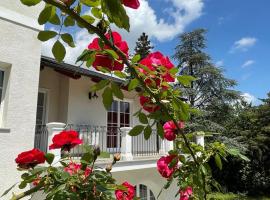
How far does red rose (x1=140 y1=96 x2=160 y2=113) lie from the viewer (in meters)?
1.32

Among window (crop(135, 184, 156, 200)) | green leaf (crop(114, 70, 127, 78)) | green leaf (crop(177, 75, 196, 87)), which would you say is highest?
green leaf (crop(114, 70, 127, 78))

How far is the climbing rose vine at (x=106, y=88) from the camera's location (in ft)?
3.14

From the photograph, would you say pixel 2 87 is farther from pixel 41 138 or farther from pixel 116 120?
pixel 116 120

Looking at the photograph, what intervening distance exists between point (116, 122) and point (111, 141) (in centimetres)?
105

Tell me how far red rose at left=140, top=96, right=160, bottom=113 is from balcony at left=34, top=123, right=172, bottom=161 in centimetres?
593

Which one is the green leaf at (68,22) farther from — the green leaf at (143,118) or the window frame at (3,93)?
the window frame at (3,93)

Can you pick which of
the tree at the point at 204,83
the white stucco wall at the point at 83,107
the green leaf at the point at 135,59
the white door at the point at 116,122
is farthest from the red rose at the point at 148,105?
the tree at the point at 204,83

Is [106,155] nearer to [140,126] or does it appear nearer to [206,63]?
[140,126]

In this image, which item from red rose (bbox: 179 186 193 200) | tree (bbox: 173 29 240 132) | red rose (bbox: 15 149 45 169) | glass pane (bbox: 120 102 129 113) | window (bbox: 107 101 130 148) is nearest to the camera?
red rose (bbox: 15 149 45 169)

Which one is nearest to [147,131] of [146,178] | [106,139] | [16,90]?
[16,90]

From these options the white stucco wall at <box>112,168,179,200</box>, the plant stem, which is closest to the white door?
the white stucco wall at <box>112,168,179,200</box>

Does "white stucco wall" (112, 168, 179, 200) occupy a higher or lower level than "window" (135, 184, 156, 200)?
higher

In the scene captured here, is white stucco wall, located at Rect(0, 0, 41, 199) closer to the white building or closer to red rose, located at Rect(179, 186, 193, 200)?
the white building

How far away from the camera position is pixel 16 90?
22.4ft
